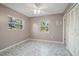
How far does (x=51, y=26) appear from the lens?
675 cm

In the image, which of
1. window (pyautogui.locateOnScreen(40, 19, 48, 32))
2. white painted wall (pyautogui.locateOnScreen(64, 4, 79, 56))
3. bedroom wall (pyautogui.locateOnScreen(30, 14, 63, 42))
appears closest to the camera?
white painted wall (pyautogui.locateOnScreen(64, 4, 79, 56))

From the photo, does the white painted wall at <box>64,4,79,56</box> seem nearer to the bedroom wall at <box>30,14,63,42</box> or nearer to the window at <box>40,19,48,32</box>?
the bedroom wall at <box>30,14,63,42</box>

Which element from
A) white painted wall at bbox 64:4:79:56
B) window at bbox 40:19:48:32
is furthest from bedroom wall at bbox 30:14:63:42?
white painted wall at bbox 64:4:79:56

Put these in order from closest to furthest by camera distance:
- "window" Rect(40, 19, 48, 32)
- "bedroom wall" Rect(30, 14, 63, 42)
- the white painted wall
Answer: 1. the white painted wall
2. "bedroom wall" Rect(30, 14, 63, 42)
3. "window" Rect(40, 19, 48, 32)

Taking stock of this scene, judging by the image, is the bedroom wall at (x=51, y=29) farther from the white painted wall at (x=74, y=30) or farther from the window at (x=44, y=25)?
the white painted wall at (x=74, y=30)

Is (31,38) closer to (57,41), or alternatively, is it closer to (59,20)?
(57,41)

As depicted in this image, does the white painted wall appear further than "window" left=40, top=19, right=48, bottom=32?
No

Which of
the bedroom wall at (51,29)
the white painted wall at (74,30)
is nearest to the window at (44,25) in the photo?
the bedroom wall at (51,29)

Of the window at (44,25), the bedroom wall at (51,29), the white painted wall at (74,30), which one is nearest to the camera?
the white painted wall at (74,30)

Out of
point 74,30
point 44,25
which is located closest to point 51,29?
point 44,25

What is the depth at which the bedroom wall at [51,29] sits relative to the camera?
638 centimetres

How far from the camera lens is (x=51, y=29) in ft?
22.1

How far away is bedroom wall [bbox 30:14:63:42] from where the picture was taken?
20.9 feet

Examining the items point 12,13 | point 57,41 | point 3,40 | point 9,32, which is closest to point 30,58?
point 3,40
